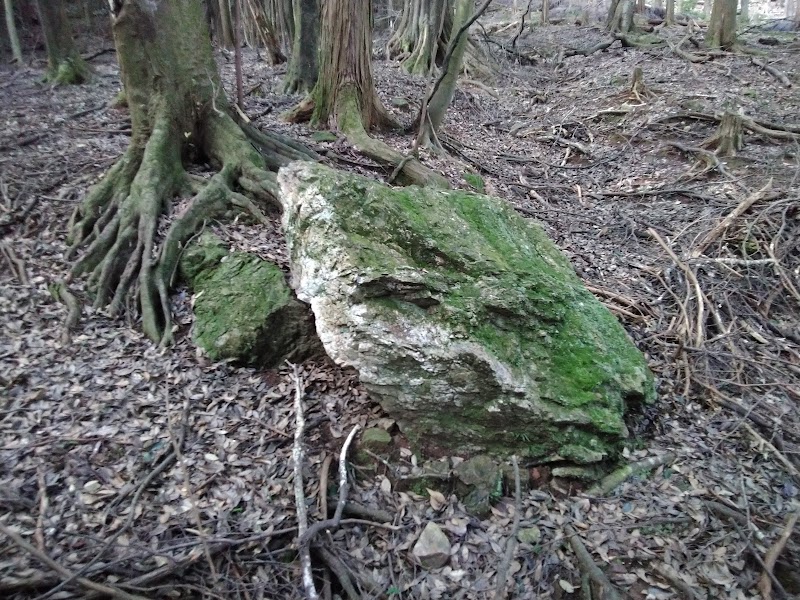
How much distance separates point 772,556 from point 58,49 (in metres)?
12.9

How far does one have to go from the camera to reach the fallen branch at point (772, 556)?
9.71ft

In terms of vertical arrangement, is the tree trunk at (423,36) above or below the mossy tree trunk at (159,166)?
above

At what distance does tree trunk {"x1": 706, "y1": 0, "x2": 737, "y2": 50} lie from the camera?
13531 millimetres

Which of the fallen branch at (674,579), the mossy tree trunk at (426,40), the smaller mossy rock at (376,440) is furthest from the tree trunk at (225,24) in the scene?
the fallen branch at (674,579)

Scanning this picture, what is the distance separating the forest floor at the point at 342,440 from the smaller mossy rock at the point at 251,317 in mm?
168

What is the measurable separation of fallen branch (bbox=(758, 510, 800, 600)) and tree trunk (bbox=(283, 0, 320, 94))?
9.01 m

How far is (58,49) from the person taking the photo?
10.0 m

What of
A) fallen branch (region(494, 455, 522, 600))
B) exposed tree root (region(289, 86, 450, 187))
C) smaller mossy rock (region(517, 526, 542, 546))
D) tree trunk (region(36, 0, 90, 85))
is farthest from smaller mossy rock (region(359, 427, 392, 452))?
tree trunk (region(36, 0, 90, 85))

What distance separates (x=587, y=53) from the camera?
1642 cm

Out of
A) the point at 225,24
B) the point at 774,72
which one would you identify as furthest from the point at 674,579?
the point at 225,24

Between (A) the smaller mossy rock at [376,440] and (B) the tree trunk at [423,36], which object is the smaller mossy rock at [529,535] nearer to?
(A) the smaller mossy rock at [376,440]

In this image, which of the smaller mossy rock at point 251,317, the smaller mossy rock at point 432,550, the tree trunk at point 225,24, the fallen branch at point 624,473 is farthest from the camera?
the tree trunk at point 225,24

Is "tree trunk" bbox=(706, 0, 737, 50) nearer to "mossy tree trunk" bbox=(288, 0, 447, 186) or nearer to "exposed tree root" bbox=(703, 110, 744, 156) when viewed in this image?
"exposed tree root" bbox=(703, 110, 744, 156)

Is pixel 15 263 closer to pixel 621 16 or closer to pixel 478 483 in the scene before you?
pixel 478 483
